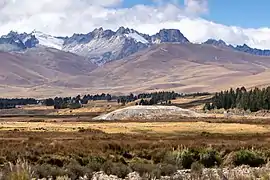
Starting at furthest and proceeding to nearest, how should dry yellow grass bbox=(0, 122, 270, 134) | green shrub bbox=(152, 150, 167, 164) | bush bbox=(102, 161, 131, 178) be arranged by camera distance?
dry yellow grass bbox=(0, 122, 270, 134)
green shrub bbox=(152, 150, 167, 164)
bush bbox=(102, 161, 131, 178)

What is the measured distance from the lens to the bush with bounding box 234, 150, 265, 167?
147 feet

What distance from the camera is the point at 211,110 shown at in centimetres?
19925

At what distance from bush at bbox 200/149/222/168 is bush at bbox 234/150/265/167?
150cm

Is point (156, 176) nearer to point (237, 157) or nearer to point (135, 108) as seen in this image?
point (237, 157)

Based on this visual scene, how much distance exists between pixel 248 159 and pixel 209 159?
3.12 metres

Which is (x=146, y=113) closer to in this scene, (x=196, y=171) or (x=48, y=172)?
(x=196, y=171)

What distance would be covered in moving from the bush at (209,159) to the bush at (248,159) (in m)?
1.50

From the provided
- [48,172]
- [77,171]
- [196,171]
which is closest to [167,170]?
[196,171]

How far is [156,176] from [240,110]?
5723 inches

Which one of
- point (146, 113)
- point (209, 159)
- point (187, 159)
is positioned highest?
point (146, 113)

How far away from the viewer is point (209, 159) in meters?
45.8

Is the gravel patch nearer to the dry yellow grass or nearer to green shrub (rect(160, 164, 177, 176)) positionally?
the dry yellow grass

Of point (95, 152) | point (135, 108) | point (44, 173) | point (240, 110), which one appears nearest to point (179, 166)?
point (95, 152)

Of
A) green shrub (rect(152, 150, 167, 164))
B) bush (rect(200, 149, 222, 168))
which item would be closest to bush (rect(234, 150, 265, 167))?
bush (rect(200, 149, 222, 168))
